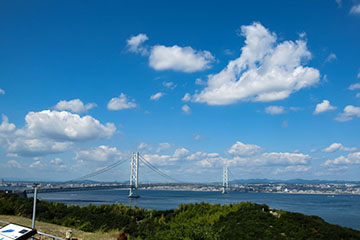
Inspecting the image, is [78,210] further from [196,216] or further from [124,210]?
[196,216]

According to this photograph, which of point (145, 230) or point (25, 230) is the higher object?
point (25, 230)

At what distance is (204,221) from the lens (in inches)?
478

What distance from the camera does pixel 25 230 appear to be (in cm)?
478

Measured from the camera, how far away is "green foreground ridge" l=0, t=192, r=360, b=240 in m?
9.97

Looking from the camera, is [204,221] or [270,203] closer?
[204,221]

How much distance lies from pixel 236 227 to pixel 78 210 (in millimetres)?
6734

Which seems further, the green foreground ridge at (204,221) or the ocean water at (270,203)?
the ocean water at (270,203)

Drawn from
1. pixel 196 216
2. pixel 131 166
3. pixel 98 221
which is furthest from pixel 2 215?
pixel 131 166

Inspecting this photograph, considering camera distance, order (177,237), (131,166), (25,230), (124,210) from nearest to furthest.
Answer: (25,230) → (177,237) → (124,210) → (131,166)

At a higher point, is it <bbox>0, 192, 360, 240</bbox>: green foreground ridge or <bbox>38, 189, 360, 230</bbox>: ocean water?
<bbox>0, 192, 360, 240</bbox>: green foreground ridge

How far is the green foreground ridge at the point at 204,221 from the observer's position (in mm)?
9969

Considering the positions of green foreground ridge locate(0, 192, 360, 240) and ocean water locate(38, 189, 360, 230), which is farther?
ocean water locate(38, 189, 360, 230)

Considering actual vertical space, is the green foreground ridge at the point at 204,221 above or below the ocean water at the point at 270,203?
above

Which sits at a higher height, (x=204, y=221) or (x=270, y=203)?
(x=204, y=221)
